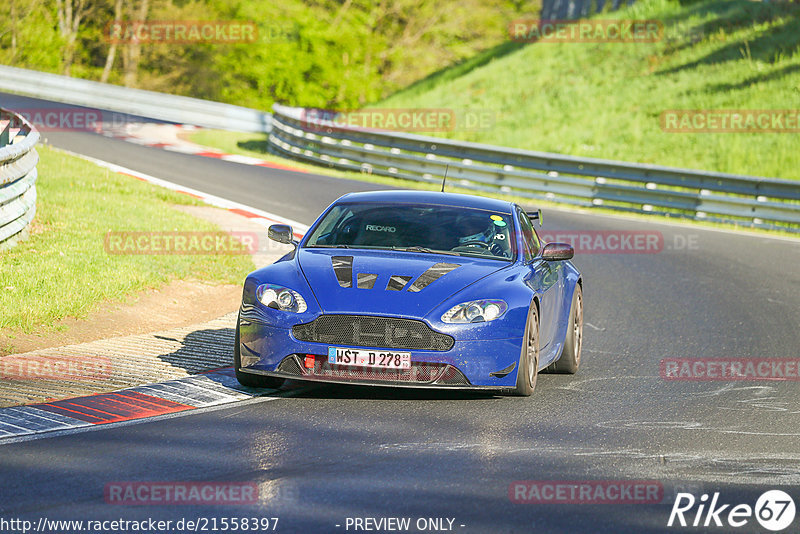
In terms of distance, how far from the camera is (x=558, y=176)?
2478 centimetres

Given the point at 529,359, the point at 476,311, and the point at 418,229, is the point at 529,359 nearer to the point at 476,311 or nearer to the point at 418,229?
the point at 476,311

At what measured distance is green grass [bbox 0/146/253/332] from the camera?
10477 mm

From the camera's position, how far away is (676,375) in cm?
947

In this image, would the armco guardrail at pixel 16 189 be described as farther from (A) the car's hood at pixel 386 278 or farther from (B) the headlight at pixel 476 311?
(B) the headlight at pixel 476 311

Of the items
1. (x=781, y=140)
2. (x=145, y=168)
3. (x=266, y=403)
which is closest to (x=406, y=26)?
(x=781, y=140)

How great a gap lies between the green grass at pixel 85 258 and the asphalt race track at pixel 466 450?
130 inches

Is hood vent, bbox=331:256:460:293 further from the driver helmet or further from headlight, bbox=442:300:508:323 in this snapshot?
the driver helmet

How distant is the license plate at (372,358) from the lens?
24.7 ft

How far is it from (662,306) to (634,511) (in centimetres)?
790

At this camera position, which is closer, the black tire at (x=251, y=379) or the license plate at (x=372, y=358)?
the license plate at (x=372, y=358)
